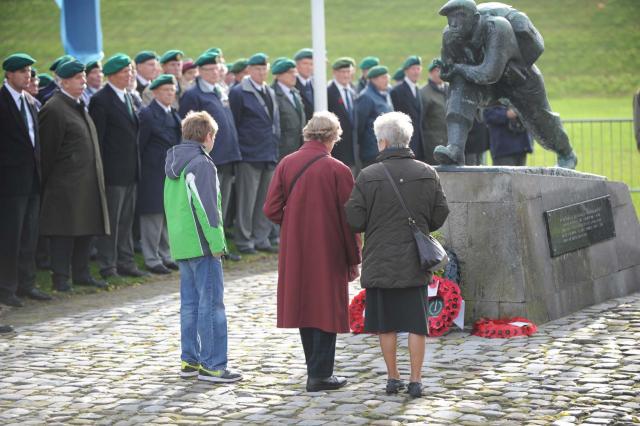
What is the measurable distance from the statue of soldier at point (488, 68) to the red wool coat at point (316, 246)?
274cm

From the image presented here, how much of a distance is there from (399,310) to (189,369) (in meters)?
1.79

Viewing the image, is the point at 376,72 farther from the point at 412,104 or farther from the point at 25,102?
the point at 25,102

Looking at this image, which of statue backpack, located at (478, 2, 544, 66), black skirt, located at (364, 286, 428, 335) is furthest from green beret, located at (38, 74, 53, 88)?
black skirt, located at (364, 286, 428, 335)

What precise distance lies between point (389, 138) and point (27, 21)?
34405 mm

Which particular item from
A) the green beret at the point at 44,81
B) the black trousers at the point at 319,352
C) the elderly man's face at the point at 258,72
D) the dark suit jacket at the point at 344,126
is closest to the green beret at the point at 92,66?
the green beret at the point at 44,81

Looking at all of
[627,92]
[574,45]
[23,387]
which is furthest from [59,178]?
[574,45]

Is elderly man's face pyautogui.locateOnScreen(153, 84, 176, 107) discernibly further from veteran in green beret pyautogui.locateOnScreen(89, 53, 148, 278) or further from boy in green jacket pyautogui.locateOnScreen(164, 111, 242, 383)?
boy in green jacket pyautogui.locateOnScreen(164, 111, 242, 383)

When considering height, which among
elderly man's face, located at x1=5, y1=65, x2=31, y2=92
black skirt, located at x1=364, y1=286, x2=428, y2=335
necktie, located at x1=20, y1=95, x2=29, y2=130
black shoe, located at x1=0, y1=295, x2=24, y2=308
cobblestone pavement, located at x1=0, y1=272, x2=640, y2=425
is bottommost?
cobblestone pavement, located at x1=0, y1=272, x2=640, y2=425

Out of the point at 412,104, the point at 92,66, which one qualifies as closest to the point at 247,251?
the point at 92,66

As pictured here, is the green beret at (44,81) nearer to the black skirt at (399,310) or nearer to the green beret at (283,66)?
the green beret at (283,66)

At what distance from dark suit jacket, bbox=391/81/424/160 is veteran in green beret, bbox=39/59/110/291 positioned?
6004 millimetres

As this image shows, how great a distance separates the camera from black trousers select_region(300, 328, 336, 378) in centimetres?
906

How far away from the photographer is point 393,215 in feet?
28.8

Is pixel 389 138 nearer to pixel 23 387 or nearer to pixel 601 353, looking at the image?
pixel 601 353
